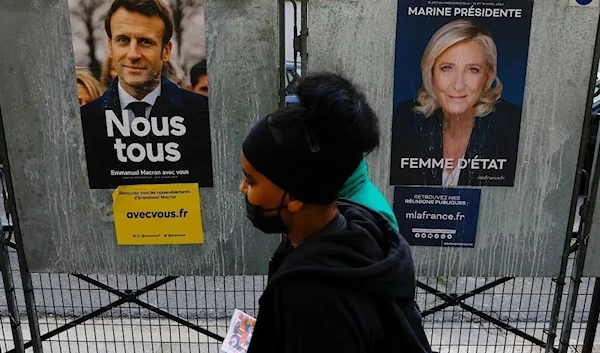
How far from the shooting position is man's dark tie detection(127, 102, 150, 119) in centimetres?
277

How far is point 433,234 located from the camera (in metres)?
2.98

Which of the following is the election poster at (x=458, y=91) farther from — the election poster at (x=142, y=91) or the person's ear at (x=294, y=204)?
the person's ear at (x=294, y=204)

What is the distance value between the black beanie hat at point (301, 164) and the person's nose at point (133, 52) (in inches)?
54.0

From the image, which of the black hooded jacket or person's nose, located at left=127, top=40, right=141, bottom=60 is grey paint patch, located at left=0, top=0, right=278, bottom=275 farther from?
the black hooded jacket

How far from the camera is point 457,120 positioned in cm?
278

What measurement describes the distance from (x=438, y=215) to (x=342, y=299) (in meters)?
1.67

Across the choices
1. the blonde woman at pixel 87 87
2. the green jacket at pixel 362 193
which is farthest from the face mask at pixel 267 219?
the blonde woman at pixel 87 87

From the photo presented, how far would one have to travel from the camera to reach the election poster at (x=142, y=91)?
2654 millimetres

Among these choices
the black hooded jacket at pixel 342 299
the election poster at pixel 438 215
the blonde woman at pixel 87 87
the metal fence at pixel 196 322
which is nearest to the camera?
the black hooded jacket at pixel 342 299

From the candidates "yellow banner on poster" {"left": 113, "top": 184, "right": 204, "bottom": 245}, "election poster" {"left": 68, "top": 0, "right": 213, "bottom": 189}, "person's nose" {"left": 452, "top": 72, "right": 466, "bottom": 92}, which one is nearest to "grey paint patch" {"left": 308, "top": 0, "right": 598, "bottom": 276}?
"person's nose" {"left": 452, "top": 72, "right": 466, "bottom": 92}

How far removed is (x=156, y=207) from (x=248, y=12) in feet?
3.45

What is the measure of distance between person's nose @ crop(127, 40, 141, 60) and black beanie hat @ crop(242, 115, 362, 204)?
1.37 m

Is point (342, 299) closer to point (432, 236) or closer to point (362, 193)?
point (362, 193)

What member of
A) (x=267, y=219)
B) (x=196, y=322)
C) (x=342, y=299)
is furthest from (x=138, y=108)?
(x=196, y=322)
